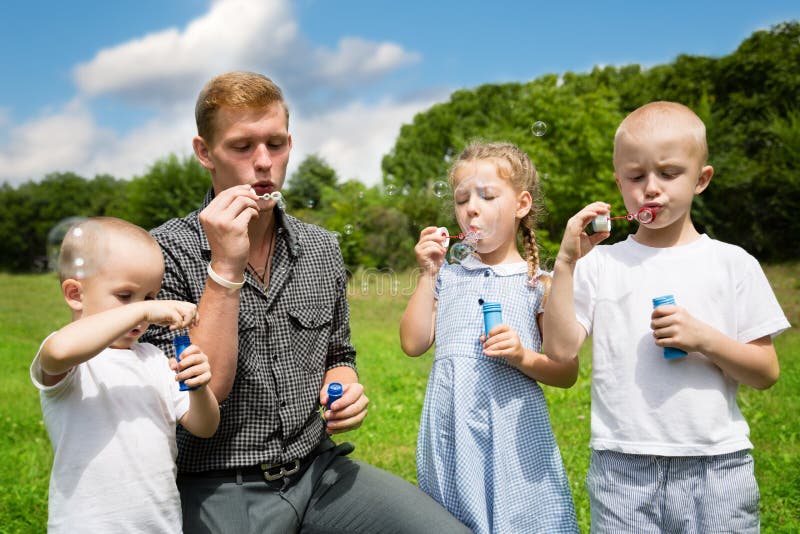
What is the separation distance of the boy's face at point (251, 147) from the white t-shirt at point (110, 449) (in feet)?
2.70

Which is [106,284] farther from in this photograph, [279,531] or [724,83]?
[724,83]

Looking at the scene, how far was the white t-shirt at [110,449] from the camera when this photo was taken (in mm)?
2162

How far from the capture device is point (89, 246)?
7.14ft

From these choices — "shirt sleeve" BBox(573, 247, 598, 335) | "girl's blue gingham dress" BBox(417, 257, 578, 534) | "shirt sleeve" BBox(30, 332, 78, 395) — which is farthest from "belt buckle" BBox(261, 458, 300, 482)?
"shirt sleeve" BBox(573, 247, 598, 335)

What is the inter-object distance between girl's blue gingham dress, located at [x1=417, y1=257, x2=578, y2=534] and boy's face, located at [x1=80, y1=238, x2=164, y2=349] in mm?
1076

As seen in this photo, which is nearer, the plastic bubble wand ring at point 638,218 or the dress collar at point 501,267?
the plastic bubble wand ring at point 638,218

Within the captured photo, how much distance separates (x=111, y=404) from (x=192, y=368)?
0.31 meters

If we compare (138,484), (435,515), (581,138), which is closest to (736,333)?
(435,515)

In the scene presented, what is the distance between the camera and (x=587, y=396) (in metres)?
7.23

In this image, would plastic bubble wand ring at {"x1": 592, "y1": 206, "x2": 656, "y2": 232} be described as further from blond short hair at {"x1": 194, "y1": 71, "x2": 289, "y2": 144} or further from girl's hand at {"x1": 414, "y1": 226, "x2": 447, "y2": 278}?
blond short hair at {"x1": 194, "y1": 71, "x2": 289, "y2": 144}

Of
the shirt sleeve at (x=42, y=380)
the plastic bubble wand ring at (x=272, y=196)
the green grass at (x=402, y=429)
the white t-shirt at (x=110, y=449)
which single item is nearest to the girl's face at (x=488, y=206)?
the plastic bubble wand ring at (x=272, y=196)

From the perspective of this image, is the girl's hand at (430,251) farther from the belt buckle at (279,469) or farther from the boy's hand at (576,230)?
the belt buckle at (279,469)

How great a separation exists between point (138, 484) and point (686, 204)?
6.33ft

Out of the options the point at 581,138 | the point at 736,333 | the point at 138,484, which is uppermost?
the point at 581,138
